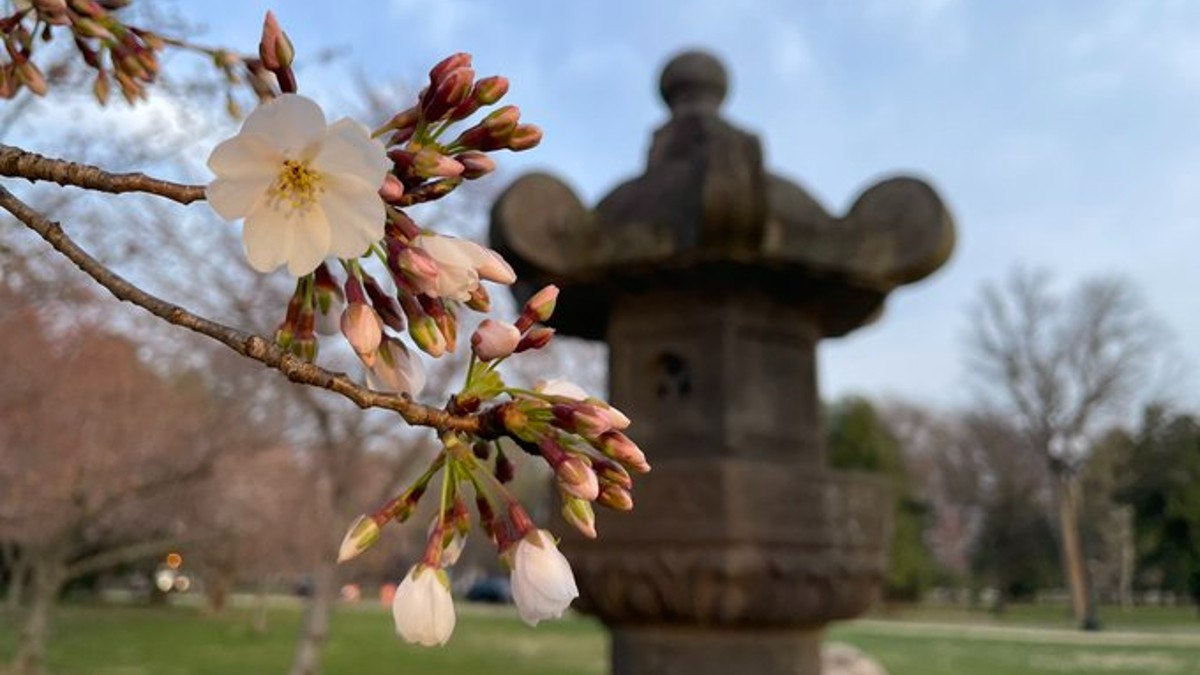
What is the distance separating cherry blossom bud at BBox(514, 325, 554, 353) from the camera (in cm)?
110

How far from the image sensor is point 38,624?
1342 centimetres

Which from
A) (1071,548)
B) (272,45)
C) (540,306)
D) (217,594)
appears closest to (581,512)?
(540,306)

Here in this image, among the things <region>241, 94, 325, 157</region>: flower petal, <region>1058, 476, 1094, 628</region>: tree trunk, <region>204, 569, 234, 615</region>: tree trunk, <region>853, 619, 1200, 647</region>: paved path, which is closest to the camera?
<region>241, 94, 325, 157</region>: flower petal

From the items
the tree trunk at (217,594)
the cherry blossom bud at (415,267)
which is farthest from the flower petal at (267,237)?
the tree trunk at (217,594)

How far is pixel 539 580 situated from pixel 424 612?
0.12 meters

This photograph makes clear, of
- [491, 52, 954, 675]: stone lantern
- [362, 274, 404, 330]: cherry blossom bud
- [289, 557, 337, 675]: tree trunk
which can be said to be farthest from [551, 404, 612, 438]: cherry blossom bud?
[289, 557, 337, 675]: tree trunk

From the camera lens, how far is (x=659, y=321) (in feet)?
16.9

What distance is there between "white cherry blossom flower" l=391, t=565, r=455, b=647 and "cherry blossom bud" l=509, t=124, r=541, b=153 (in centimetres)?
45

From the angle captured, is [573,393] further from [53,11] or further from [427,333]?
[53,11]

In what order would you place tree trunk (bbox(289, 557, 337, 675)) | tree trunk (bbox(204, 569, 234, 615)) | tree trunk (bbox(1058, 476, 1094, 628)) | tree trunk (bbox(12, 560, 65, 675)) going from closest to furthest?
1. tree trunk (bbox(289, 557, 337, 675))
2. tree trunk (bbox(12, 560, 65, 675))
3. tree trunk (bbox(204, 569, 234, 615))
4. tree trunk (bbox(1058, 476, 1094, 628))

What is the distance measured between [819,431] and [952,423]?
40.9 m

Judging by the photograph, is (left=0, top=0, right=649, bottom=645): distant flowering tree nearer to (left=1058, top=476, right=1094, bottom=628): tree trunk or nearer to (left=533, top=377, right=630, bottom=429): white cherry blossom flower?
(left=533, top=377, right=630, bottom=429): white cherry blossom flower

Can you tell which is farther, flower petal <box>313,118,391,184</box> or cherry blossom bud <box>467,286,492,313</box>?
cherry blossom bud <box>467,286,492,313</box>

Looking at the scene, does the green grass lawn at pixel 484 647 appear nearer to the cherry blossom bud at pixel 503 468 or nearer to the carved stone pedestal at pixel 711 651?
the carved stone pedestal at pixel 711 651
